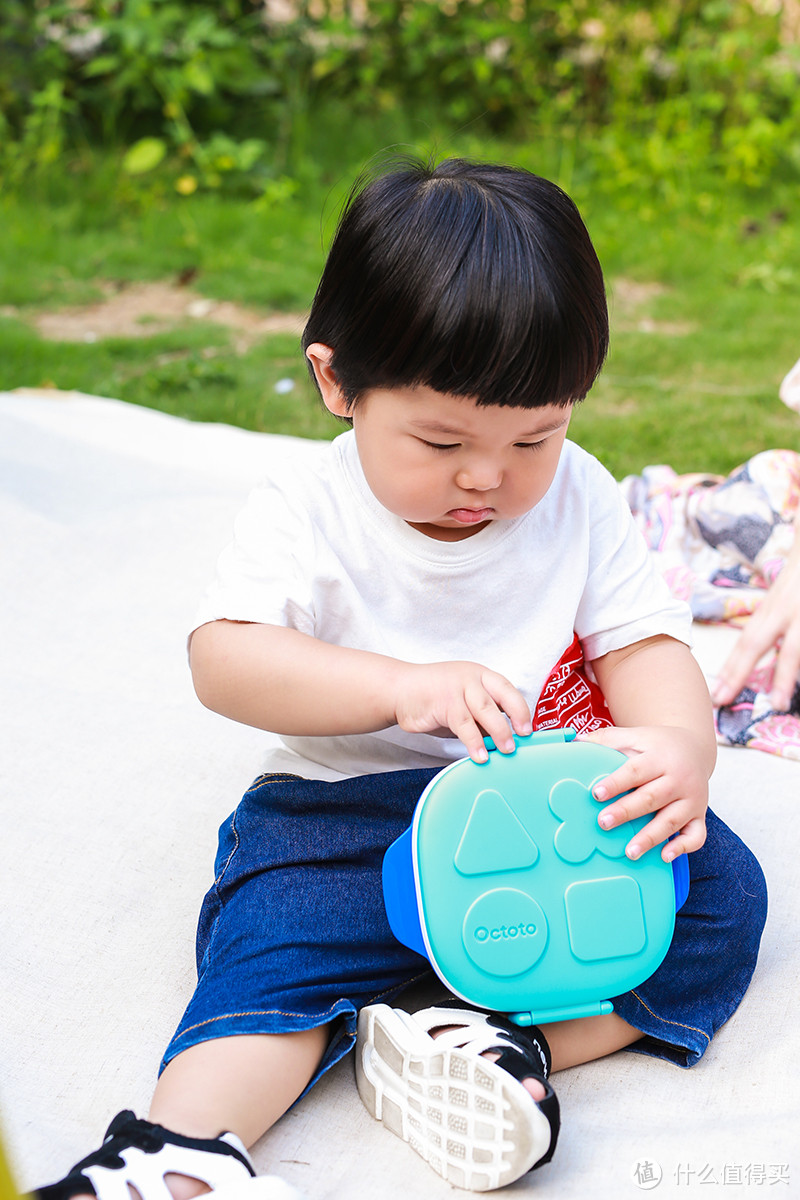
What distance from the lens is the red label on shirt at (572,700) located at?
1.30 metres

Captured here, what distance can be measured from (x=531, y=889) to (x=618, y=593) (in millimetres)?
372

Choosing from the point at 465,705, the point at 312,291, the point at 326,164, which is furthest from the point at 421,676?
the point at 326,164

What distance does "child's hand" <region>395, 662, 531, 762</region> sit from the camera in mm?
1028

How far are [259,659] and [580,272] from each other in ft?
1.50

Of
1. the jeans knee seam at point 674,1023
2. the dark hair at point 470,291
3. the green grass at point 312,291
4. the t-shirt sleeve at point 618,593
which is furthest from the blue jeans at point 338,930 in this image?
the green grass at point 312,291

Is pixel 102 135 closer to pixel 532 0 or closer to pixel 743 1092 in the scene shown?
pixel 532 0

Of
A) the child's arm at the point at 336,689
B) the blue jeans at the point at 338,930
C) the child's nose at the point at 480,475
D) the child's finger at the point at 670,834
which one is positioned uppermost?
the child's nose at the point at 480,475

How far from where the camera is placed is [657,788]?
1071 mm

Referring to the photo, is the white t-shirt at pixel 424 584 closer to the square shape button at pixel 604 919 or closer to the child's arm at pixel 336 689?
the child's arm at pixel 336 689

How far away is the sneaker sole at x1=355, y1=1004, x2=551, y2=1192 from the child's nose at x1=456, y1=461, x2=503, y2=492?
1.56ft

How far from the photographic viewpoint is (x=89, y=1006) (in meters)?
1.17

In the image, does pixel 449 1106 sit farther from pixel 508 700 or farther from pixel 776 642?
pixel 776 642

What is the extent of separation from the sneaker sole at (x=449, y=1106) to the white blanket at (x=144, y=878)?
3 cm

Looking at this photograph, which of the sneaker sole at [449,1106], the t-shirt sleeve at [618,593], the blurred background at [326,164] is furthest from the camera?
the blurred background at [326,164]
